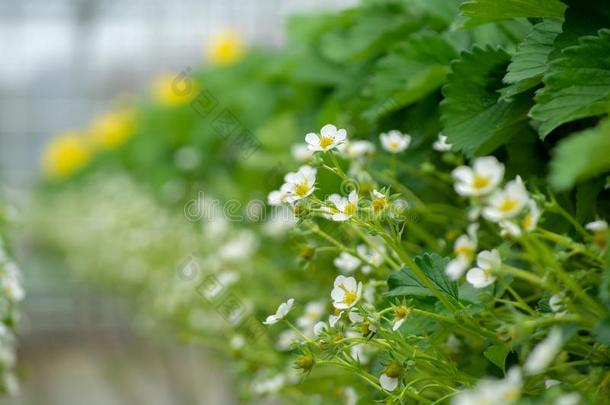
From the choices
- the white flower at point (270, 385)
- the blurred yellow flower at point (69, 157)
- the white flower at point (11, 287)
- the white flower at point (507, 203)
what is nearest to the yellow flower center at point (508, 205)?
the white flower at point (507, 203)

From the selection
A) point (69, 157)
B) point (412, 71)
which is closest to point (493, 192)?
point (412, 71)

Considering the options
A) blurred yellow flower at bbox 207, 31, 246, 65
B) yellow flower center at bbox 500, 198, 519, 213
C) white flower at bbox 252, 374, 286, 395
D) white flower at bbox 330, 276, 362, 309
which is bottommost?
blurred yellow flower at bbox 207, 31, 246, 65

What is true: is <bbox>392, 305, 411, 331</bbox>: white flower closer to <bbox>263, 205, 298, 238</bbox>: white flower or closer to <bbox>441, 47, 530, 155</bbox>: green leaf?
<bbox>441, 47, 530, 155</bbox>: green leaf

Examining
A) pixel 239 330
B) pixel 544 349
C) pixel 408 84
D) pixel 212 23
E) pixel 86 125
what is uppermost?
pixel 544 349

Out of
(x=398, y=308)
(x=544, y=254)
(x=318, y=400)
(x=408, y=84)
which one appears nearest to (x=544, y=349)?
(x=544, y=254)

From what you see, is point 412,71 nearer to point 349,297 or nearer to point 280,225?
point 349,297

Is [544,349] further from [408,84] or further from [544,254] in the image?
[408,84]

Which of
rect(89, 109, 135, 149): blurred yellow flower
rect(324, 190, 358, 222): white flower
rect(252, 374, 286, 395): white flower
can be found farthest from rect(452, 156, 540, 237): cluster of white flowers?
rect(89, 109, 135, 149): blurred yellow flower
